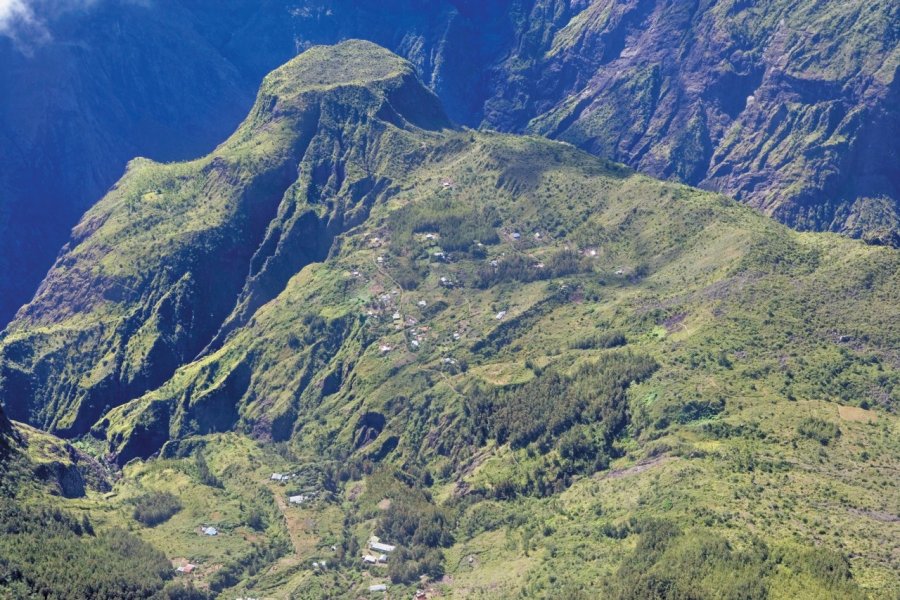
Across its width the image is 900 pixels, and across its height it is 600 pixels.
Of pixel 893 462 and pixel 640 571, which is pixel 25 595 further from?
pixel 893 462

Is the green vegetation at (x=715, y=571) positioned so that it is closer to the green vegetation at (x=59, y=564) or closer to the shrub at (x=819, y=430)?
the shrub at (x=819, y=430)

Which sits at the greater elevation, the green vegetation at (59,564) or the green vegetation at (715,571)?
the green vegetation at (59,564)

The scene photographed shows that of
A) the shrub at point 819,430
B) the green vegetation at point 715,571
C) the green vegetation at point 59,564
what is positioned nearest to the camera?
the green vegetation at point 715,571

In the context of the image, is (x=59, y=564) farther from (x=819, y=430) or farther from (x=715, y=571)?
(x=819, y=430)

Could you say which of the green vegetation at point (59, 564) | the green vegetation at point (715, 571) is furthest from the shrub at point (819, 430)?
the green vegetation at point (59, 564)

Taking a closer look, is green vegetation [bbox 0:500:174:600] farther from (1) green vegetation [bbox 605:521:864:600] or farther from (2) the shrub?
(2) the shrub

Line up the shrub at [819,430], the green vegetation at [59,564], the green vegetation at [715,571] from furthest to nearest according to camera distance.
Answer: the shrub at [819,430] → the green vegetation at [59,564] → the green vegetation at [715,571]

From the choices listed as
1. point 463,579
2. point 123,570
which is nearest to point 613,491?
point 463,579

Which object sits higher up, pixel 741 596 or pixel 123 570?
pixel 123 570

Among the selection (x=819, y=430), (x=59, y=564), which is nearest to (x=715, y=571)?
(x=819, y=430)

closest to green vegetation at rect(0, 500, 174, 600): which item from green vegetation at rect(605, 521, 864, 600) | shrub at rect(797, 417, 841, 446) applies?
green vegetation at rect(605, 521, 864, 600)

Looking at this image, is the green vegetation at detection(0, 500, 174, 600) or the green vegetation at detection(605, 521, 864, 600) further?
the green vegetation at detection(0, 500, 174, 600)
